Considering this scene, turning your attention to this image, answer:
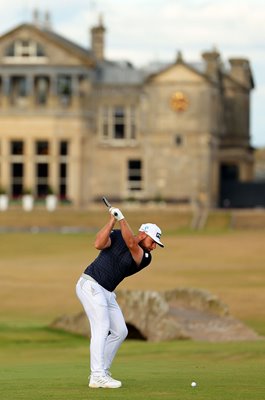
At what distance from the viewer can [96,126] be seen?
95.9 meters

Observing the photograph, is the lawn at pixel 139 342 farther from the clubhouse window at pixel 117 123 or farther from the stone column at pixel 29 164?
the clubhouse window at pixel 117 123

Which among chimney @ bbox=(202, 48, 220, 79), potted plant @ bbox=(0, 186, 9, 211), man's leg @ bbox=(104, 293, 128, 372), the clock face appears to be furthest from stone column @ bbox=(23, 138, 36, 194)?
man's leg @ bbox=(104, 293, 128, 372)

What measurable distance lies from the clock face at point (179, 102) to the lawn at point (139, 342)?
1675 centimetres

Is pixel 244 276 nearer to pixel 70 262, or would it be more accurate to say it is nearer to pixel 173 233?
pixel 70 262

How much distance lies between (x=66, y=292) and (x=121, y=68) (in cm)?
5456

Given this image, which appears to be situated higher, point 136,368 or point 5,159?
point 5,159

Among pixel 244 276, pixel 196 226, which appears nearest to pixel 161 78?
pixel 196 226

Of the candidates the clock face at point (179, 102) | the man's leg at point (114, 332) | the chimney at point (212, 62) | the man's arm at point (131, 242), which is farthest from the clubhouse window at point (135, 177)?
the man's arm at point (131, 242)

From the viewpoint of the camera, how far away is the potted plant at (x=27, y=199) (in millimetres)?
91000

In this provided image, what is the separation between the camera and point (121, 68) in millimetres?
97188

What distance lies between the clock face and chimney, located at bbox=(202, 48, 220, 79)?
252 centimetres

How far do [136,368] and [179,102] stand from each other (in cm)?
7214

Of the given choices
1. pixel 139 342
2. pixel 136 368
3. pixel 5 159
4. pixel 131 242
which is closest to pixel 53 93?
pixel 5 159

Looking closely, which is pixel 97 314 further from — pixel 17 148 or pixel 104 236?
pixel 17 148
